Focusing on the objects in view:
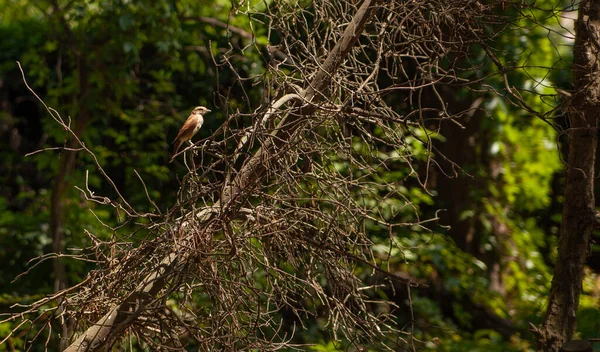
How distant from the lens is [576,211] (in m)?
3.83

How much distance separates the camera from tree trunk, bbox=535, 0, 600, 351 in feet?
12.2

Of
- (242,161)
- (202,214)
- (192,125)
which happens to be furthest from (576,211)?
(242,161)

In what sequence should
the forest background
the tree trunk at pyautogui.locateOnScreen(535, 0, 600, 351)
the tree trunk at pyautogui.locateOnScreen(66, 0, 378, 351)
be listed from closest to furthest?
the tree trunk at pyautogui.locateOnScreen(66, 0, 378, 351) → the tree trunk at pyautogui.locateOnScreen(535, 0, 600, 351) → the forest background

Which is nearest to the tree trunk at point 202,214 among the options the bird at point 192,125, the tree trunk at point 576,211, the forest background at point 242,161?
the bird at point 192,125

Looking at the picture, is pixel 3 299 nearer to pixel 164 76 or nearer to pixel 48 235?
pixel 48 235

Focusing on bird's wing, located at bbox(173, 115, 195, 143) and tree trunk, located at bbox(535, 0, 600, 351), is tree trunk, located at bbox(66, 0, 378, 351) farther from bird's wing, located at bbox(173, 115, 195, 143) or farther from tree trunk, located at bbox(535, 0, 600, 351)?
tree trunk, located at bbox(535, 0, 600, 351)

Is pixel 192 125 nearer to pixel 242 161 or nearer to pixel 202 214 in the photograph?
pixel 202 214

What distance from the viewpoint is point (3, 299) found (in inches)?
242

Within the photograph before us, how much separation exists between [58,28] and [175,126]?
3.90ft

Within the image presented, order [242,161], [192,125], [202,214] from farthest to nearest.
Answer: [242,161] < [192,125] < [202,214]

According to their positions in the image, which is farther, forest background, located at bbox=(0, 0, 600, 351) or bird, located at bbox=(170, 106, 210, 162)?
forest background, located at bbox=(0, 0, 600, 351)

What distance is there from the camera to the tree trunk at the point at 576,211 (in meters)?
3.71

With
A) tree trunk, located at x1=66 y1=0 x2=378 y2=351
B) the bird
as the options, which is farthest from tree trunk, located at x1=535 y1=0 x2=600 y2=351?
the bird

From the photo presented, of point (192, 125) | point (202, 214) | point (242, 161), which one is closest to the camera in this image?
point (202, 214)
